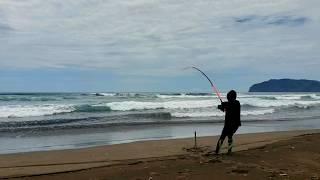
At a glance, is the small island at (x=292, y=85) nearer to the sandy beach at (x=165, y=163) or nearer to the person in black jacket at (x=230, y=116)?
the sandy beach at (x=165, y=163)

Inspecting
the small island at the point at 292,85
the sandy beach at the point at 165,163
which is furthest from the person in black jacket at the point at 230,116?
the small island at the point at 292,85

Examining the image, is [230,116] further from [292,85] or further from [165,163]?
[292,85]

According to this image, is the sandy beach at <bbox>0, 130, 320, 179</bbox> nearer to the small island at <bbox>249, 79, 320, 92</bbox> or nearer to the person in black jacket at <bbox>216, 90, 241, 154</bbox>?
the person in black jacket at <bbox>216, 90, 241, 154</bbox>

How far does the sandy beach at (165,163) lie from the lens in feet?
25.3

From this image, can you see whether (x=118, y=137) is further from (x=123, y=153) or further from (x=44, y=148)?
(x=123, y=153)

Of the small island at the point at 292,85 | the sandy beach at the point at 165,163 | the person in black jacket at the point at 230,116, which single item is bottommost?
the sandy beach at the point at 165,163

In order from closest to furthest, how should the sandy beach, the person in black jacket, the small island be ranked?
the sandy beach, the person in black jacket, the small island

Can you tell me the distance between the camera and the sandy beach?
304 inches

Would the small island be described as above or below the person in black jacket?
above

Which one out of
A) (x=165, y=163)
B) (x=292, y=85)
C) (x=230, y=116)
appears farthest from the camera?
(x=292, y=85)

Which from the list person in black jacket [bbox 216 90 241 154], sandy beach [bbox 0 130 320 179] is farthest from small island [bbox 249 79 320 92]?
person in black jacket [bbox 216 90 241 154]

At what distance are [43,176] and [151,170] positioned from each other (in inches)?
73.9

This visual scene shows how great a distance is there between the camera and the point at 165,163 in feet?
28.6

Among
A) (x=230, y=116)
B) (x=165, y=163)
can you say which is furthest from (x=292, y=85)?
(x=165, y=163)
